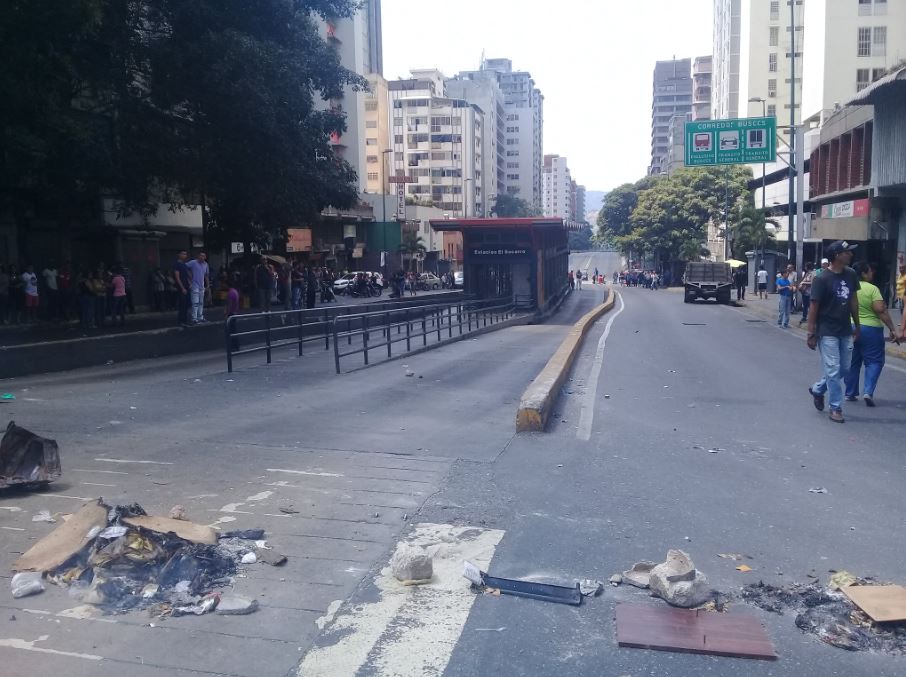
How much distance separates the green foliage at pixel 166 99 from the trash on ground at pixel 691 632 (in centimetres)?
1526

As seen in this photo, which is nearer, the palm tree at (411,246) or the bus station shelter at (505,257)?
the bus station shelter at (505,257)

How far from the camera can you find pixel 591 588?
4.74 metres

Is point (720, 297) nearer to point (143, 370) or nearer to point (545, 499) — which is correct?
point (143, 370)

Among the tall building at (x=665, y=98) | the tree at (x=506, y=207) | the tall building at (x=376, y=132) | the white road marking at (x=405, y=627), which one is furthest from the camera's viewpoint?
the tall building at (x=665, y=98)

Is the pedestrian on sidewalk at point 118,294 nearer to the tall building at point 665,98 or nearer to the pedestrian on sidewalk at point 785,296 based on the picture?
the pedestrian on sidewalk at point 785,296

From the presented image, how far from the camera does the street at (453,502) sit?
4.09 m

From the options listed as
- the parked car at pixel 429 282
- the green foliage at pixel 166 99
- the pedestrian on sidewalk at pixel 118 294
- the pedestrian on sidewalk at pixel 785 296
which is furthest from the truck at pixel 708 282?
the pedestrian on sidewalk at pixel 118 294

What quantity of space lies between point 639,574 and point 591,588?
0.33 meters

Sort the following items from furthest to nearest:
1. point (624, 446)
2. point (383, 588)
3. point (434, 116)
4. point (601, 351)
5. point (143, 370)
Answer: point (434, 116), point (601, 351), point (143, 370), point (624, 446), point (383, 588)

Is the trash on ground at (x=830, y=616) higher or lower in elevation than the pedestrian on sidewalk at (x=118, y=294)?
lower

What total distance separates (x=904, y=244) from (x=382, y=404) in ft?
79.5

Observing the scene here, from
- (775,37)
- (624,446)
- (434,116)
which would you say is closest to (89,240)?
(624,446)

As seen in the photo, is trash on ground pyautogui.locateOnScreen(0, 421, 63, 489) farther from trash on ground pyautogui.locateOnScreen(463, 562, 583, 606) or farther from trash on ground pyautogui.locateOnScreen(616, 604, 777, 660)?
trash on ground pyautogui.locateOnScreen(616, 604, 777, 660)

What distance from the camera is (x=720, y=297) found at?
1897 inches
